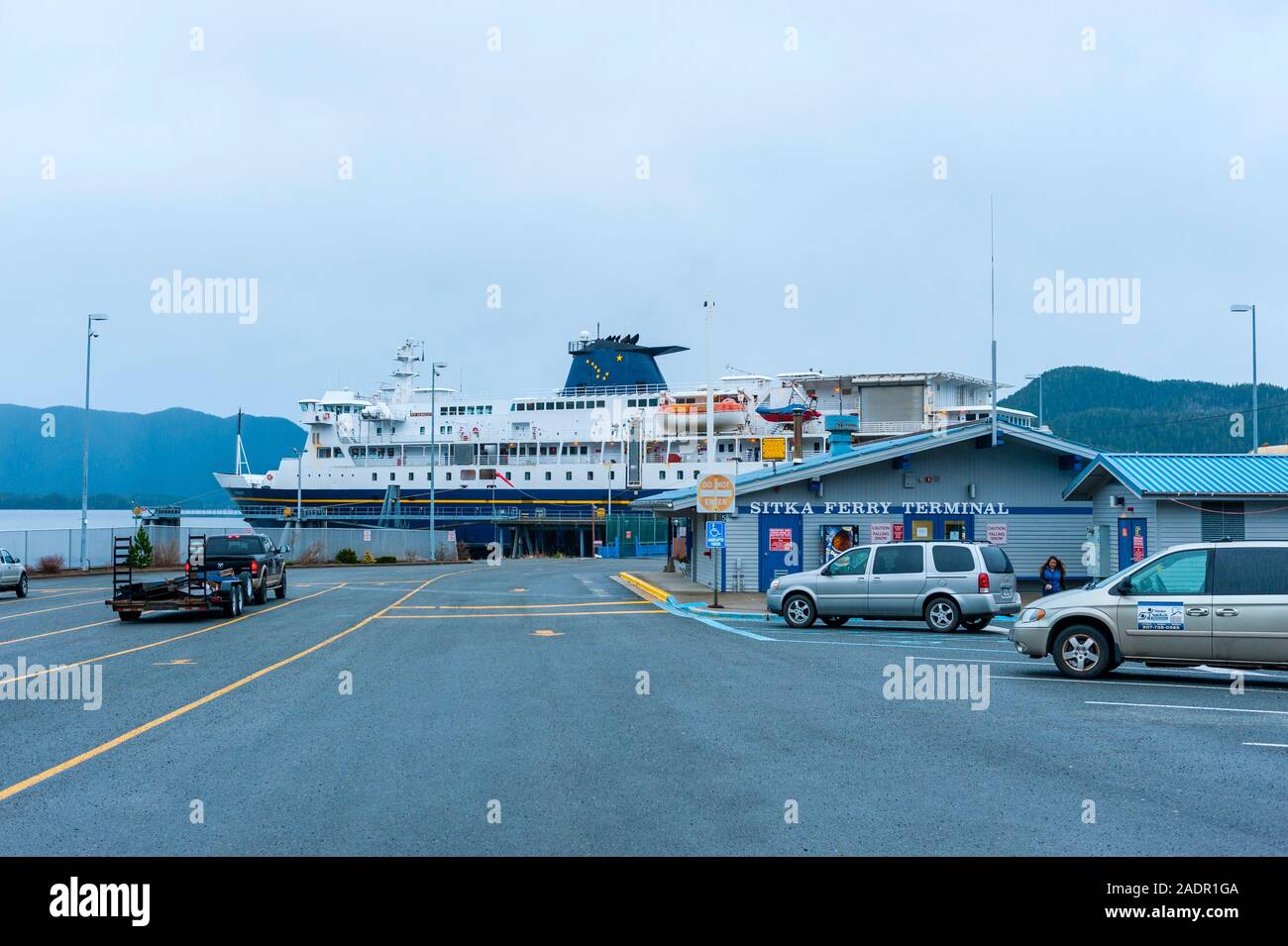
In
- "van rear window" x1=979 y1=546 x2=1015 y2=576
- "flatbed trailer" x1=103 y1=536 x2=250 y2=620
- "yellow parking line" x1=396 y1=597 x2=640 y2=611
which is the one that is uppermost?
"van rear window" x1=979 y1=546 x2=1015 y2=576

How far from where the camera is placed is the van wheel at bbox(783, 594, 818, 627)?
68.6 ft

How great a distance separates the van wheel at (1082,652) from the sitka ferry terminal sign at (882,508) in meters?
15.6

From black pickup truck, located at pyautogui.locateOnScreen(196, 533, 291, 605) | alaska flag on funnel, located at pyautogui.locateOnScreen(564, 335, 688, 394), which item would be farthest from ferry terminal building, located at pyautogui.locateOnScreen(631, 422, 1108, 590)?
alaska flag on funnel, located at pyautogui.locateOnScreen(564, 335, 688, 394)

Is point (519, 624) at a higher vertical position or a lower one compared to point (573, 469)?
lower

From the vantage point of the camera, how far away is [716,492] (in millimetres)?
25703

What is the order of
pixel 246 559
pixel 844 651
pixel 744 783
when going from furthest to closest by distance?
pixel 246 559 → pixel 844 651 → pixel 744 783

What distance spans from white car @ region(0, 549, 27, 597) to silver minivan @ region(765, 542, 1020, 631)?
21353 millimetres

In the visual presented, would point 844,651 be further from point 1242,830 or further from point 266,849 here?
point 266,849

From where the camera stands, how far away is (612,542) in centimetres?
6900

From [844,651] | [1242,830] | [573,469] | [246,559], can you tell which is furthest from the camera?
→ [573,469]

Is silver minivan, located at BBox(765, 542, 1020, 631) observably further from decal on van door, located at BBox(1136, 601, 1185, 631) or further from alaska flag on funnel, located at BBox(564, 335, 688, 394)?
alaska flag on funnel, located at BBox(564, 335, 688, 394)

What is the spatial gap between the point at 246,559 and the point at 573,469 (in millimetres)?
50131

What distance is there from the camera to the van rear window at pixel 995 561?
20047mm
